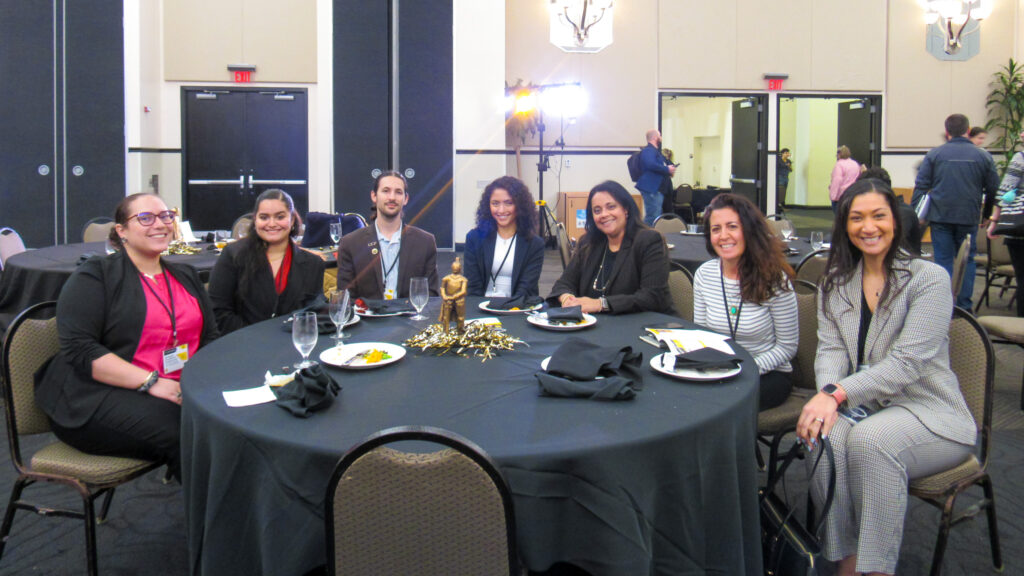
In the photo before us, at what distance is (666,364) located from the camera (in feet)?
6.64

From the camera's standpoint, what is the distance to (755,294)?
259 centimetres

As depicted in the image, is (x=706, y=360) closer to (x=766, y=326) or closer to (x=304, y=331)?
(x=766, y=326)

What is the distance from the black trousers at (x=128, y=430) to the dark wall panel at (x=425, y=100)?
7.85 meters

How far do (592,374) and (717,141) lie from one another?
50.4 feet

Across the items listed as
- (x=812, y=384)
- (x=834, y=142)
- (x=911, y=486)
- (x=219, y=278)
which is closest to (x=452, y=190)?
(x=219, y=278)

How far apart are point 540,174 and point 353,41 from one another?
3.36 m

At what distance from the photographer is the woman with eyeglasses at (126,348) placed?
7.20ft

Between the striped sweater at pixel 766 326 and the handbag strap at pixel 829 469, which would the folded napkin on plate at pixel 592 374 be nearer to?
the handbag strap at pixel 829 469

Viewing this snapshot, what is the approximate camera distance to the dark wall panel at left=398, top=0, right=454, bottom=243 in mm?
9594

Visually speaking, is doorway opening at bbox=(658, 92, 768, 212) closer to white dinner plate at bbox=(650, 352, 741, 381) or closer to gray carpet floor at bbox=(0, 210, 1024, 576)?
gray carpet floor at bbox=(0, 210, 1024, 576)

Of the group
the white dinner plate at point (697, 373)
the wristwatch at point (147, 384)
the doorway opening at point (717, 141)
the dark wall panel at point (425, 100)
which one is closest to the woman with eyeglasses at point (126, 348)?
the wristwatch at point (147, 384)

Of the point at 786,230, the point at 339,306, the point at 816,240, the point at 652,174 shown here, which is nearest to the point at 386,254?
the point at 339,306

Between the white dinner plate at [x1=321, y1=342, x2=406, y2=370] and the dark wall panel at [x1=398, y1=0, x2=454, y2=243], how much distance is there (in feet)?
25.8

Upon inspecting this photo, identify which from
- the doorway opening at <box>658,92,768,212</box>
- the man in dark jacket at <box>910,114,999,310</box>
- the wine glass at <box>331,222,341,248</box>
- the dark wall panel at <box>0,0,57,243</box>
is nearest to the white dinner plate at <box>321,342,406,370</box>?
the wine glass at <box>331,222,341,248</box>
